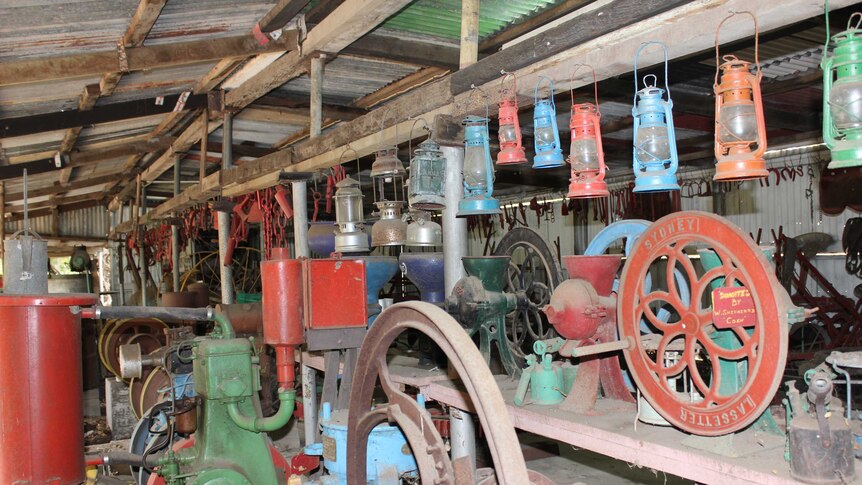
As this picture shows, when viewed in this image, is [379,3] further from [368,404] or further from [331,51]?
[368,404]

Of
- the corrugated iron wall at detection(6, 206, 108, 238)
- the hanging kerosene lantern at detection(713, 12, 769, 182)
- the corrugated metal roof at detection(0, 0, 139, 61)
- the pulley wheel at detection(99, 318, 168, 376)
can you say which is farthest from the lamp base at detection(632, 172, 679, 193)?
the corrugated iron wall at detection(6, 206, 108, 238)

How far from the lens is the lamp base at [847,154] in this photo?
194 centimetres

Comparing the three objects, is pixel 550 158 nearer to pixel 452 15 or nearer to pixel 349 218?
pixel 349 218

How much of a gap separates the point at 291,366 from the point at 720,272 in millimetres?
2464

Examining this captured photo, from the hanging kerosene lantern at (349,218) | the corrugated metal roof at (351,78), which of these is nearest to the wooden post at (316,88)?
the corrugated metal roof at (351,78)

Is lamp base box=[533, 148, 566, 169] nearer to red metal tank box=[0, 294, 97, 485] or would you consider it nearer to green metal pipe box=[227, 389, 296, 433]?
green metal pipe box=[227, 389, 296, 433]

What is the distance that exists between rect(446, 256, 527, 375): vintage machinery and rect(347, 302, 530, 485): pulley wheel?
1.33 meters

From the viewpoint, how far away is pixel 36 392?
3.69 meters

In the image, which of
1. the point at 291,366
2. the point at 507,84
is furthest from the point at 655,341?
the point at 291,366

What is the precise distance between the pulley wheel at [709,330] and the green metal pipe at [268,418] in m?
2.02

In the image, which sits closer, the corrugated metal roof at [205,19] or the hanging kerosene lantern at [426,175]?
the hanging kerosene lantern at [426,175]

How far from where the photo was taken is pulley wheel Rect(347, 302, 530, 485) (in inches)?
72.8

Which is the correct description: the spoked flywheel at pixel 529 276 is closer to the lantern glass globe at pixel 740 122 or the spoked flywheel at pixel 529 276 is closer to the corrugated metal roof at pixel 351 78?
the lantern glass globe at pixel 740 122

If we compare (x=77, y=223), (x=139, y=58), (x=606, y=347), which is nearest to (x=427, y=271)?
(x=606, y=347)
